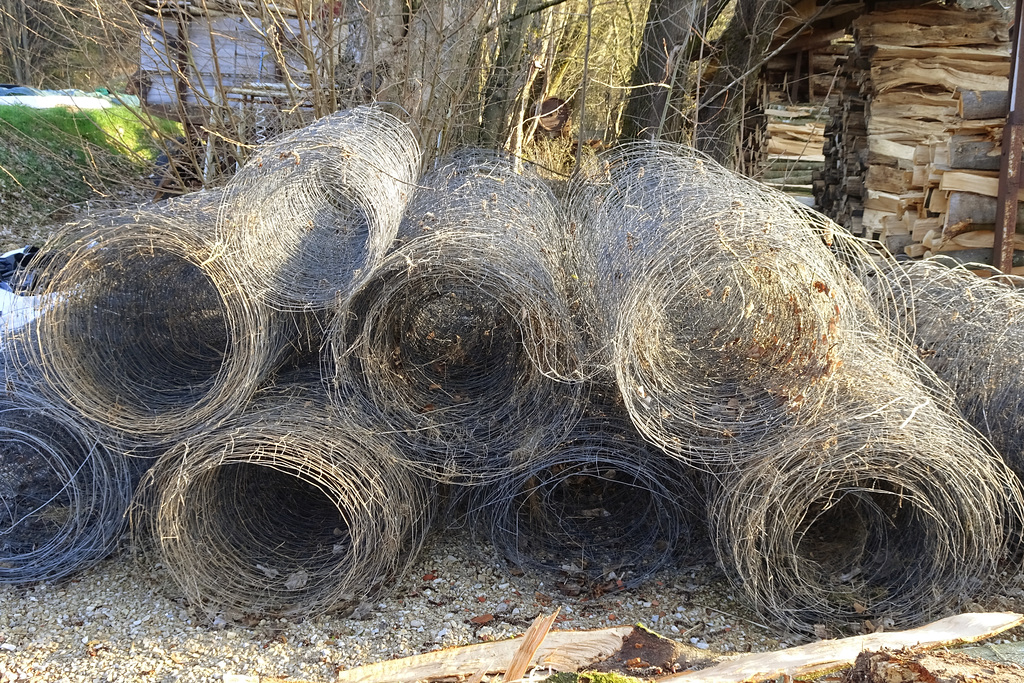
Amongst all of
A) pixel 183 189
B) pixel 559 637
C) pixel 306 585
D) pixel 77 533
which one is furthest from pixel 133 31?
pixel 559 637

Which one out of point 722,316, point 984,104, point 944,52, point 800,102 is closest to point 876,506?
point 722,316

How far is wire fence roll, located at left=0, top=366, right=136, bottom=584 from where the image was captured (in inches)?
143

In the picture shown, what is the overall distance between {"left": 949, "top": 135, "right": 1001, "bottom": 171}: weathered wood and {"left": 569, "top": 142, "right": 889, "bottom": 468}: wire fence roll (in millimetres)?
3168

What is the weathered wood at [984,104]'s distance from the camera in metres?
6.20

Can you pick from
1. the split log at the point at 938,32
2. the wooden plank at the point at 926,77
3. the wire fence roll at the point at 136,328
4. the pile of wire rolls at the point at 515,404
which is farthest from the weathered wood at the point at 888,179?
the wire fence roll at the point at 136,328

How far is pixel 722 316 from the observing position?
3980 mm

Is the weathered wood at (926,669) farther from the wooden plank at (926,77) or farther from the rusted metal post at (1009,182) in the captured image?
the wooden plank at (926,77)

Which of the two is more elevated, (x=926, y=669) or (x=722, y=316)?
(x=722, y=316)

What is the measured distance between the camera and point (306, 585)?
362 cm

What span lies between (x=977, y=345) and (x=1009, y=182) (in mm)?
2480

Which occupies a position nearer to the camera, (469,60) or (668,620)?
(668,620)

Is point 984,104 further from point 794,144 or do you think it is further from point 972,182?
point 794,144

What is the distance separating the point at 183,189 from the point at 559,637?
18.8 feet

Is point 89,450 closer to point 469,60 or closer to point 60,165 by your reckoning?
point 469,60
